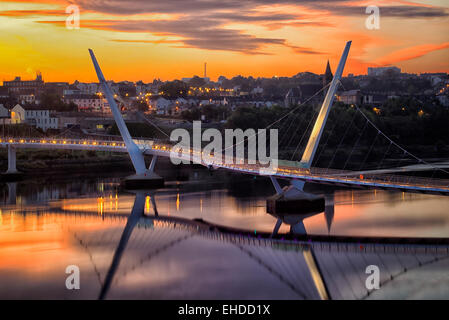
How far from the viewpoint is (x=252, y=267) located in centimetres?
2264

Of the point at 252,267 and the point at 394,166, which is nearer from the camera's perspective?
the point at 252,267

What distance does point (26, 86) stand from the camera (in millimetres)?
132750

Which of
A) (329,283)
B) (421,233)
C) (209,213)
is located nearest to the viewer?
(329,283)

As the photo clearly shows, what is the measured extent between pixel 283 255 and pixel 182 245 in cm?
383

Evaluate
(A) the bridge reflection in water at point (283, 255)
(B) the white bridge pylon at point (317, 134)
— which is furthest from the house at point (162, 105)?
(A) the bridge reflection in water at point (283, 255)

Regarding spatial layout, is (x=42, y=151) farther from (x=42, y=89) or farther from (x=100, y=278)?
(x=42, y=89)

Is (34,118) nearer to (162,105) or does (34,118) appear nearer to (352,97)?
(162,105)

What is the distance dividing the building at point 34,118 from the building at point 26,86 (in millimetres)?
56177

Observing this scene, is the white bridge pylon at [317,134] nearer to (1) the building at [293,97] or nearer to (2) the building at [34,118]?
(2) the building at [34,118]

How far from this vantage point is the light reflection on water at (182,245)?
20562 mm

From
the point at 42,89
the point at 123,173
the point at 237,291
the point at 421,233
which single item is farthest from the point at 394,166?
the point at 42,89

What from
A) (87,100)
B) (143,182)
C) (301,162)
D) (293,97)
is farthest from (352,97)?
(301,162)

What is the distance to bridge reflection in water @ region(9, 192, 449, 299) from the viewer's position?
2095 centimetres

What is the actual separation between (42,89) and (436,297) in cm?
11952
